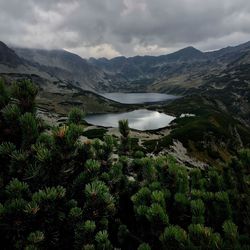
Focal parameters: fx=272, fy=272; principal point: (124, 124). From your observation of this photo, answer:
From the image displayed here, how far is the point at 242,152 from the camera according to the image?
17.8 ft

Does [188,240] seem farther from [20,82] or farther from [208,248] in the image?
[20,82]

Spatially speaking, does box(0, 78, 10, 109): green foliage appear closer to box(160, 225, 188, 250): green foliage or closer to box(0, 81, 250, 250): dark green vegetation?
box(0, 81, 250, 250): dark green vegetation

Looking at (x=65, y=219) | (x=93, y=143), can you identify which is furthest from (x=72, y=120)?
(x=65, y=219)

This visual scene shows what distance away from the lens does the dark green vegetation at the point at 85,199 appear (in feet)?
12.8

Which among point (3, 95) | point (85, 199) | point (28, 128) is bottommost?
point (85, 199)

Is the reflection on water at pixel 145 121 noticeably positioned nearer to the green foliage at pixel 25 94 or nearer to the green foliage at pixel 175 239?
the green foliage at pixel 25 94

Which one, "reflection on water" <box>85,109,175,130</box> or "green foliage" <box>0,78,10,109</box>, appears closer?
"green foliage" <box>0,78,10,109</box>

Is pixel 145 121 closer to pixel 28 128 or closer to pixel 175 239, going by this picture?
pixel 28 128

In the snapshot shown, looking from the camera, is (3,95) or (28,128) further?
(3,95)

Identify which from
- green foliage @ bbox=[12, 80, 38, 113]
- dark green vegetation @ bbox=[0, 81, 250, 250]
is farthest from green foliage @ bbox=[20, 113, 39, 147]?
green foliage @ bbox=[12, 80, 38, 113]

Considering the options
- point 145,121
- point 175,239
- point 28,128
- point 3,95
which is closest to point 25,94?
point 3,95

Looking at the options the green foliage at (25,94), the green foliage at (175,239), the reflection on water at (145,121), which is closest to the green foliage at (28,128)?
the green foliage at (25,94)

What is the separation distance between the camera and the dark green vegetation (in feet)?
12.8

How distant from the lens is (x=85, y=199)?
4.73 m
